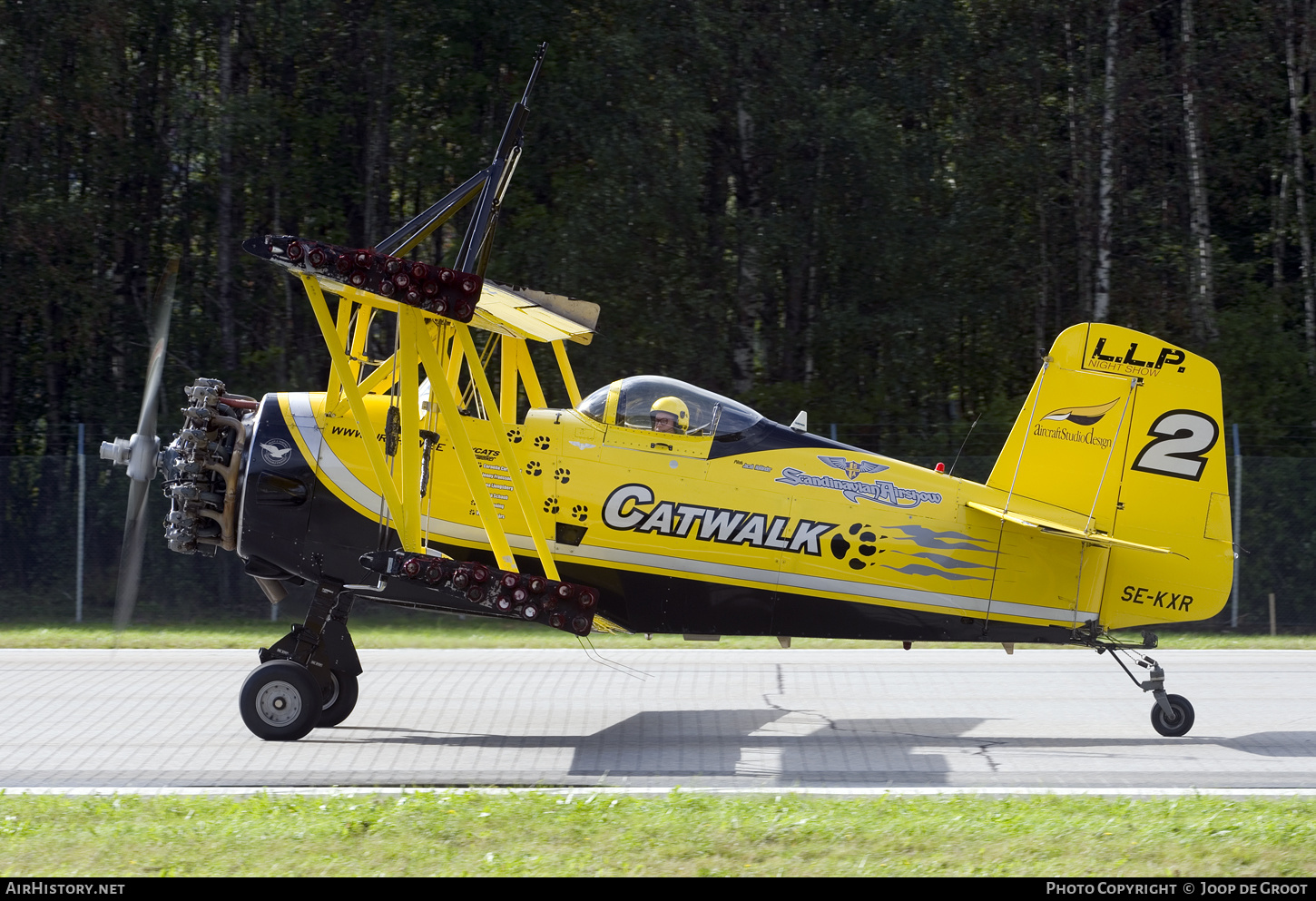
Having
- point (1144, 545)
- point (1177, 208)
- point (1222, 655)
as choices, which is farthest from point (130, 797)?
point (1177, 208)

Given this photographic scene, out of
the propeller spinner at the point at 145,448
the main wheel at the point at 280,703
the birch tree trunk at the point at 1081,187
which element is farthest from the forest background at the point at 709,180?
the main wheel at the point at 280,703

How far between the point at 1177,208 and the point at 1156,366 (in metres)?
15.5

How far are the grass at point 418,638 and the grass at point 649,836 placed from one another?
→ 274 inches

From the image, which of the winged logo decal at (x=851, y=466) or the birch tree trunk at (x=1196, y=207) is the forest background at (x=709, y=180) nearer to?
the birch tree trunk at (x=1196, y=207)

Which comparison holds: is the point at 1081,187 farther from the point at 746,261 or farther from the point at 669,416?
the point at 669,416

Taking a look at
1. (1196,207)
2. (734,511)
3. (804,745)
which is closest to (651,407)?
(734,511)

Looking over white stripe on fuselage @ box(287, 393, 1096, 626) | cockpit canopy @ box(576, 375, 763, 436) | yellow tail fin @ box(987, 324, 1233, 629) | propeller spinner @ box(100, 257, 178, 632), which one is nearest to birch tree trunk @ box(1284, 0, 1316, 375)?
yellow tail fin @ box(987, 324, 1233, 629)

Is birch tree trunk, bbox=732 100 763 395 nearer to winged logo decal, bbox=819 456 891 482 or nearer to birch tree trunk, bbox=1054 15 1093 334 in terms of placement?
birch tree trunk, bbox=1054 15 1093 334

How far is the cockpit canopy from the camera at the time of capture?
A: 380 inches

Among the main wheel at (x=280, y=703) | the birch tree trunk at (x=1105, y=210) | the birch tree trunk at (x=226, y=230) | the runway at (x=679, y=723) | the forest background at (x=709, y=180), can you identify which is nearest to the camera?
the runway at (x=679, y=723)

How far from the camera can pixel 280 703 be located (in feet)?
30.0

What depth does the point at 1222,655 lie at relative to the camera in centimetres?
1403

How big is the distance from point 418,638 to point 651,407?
676 cm

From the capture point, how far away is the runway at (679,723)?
8.23m
